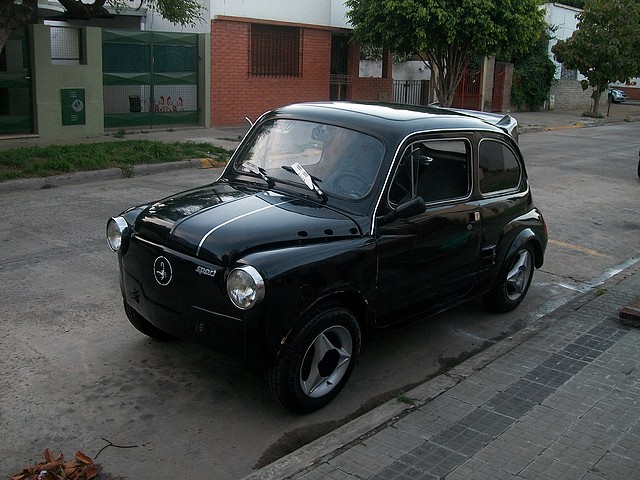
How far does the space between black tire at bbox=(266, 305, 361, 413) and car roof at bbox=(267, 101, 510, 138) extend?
1.43 m

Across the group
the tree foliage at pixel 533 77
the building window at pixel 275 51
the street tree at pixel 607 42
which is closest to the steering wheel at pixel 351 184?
the building window at pixel 275 51

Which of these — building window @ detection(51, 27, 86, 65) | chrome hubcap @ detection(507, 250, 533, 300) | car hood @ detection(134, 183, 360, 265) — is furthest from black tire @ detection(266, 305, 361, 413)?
building window @ detection(51, 27, 86, 65)

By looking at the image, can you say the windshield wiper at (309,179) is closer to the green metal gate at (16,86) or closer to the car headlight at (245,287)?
the car headlight at (245,287)

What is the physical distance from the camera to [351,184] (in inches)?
200

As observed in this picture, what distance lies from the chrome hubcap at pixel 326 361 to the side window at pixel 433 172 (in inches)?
39.7

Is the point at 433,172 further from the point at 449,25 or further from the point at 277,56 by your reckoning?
the point at 277,56

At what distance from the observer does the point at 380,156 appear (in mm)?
5109

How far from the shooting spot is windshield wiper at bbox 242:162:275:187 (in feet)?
17.6

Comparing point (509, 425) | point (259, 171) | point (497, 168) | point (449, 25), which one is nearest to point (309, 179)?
point (259, 171)

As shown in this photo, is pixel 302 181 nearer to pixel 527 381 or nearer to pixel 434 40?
pixel 527 381

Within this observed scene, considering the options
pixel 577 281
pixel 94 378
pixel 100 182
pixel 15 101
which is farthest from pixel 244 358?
pixel 15 101

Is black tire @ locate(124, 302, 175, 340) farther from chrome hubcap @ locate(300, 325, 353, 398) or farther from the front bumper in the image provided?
chrome hubcap @ locate(300, 325, 353, 398)

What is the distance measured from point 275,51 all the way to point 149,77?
4.64 m

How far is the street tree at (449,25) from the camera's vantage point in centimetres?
1942
